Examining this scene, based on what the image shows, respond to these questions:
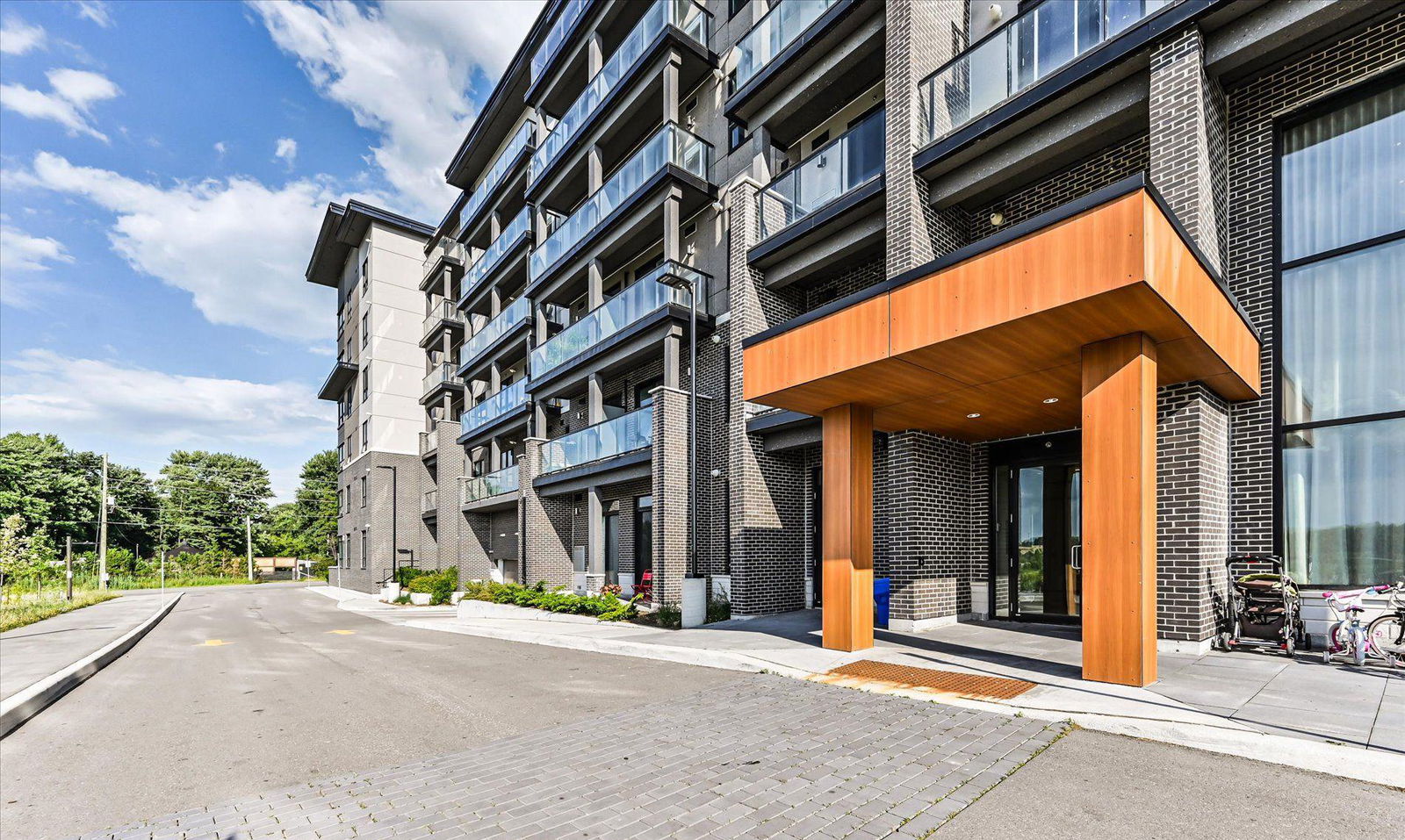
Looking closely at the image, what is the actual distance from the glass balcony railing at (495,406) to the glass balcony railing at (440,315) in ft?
25.0

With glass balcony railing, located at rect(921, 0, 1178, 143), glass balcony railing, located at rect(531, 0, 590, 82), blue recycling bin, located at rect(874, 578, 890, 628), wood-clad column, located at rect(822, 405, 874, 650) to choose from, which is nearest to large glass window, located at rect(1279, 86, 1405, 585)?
glass balcony railing, located at rect(921, 0, 1178, 143)

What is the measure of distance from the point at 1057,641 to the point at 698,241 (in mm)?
12853

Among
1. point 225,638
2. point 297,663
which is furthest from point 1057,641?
point 225,638

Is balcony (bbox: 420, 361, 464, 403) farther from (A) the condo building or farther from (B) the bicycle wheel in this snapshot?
(B) the bicycle wheel

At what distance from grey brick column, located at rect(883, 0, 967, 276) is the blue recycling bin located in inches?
221

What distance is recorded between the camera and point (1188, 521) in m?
7.81

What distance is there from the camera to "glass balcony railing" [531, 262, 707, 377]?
1689 centimetres

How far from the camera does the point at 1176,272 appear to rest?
623 centimetres

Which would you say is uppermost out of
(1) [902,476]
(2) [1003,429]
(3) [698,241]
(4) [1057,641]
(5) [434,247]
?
(5) [434,247]

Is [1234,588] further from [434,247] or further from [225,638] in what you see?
[434,247]

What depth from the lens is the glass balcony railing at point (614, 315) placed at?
16891 mm

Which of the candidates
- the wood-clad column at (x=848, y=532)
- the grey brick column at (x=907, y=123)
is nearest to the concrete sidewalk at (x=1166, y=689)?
the wood-clad column at (x=848, y=532)

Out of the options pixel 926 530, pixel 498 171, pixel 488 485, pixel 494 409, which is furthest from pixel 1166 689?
pixel 498 171

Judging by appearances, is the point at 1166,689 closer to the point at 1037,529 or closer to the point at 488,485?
the point at 1037,529
